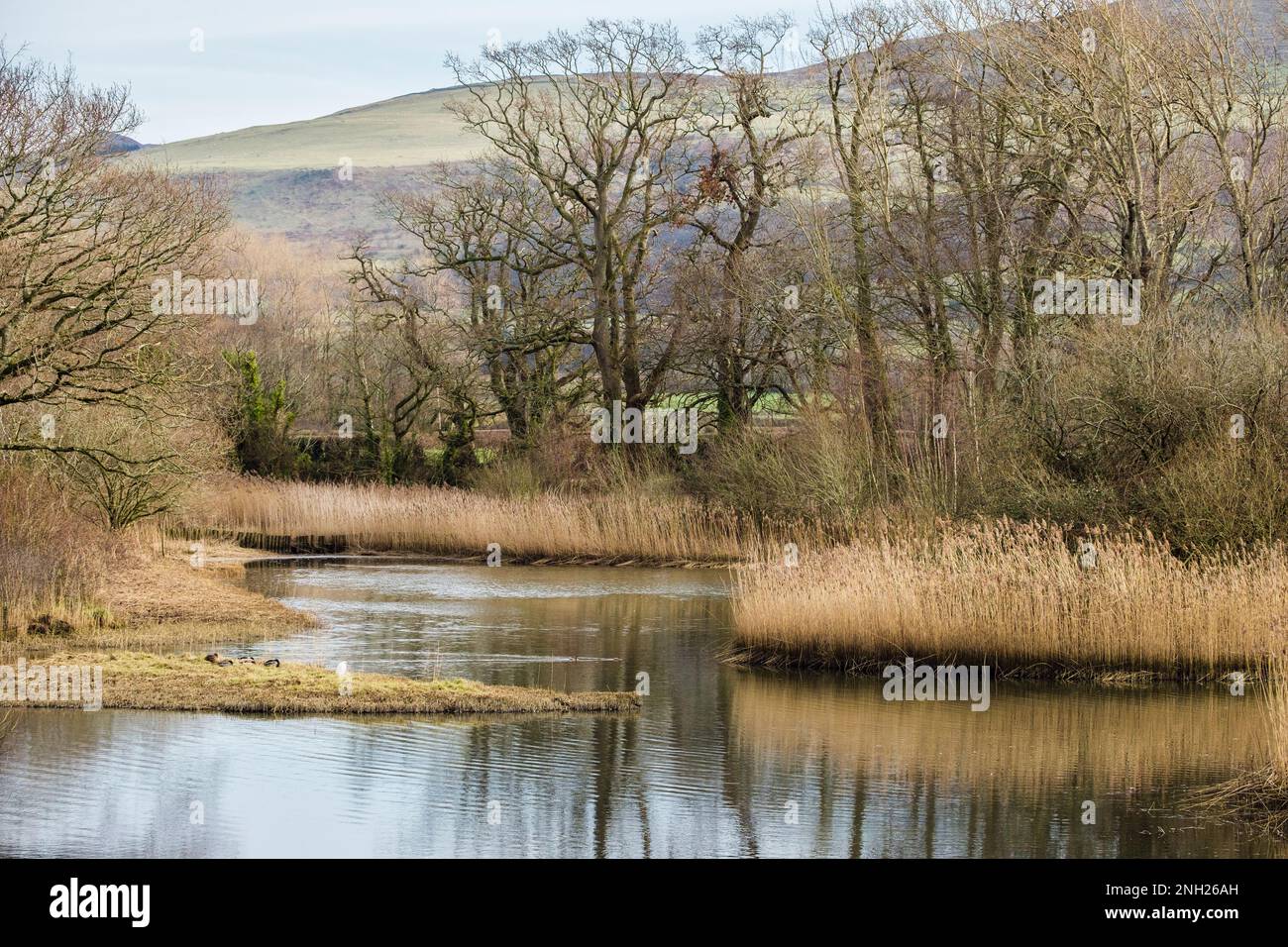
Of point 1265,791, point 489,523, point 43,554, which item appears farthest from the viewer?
point 489,523

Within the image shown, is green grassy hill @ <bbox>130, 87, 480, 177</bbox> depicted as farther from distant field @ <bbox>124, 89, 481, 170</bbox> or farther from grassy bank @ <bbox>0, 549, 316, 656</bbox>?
grassy bank @ <bbox>0, 549, 316, 656</bbox>

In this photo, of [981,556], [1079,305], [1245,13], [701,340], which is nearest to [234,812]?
[981,556]

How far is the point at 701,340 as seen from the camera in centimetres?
3784

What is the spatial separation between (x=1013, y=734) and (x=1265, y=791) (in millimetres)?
3167

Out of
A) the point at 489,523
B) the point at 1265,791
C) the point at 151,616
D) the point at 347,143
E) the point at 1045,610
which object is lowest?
the point at 1265,791

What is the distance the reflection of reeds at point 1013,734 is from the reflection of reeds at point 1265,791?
0.84 metres

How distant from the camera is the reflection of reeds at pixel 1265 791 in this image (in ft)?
35.7

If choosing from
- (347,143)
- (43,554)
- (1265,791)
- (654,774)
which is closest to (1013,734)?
(1265,791)

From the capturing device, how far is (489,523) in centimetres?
3256

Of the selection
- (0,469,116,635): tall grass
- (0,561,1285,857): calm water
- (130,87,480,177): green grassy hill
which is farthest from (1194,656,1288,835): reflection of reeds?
(130,87,480,177): green grassy hill

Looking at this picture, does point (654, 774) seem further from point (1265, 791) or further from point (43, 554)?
point (43, 554)

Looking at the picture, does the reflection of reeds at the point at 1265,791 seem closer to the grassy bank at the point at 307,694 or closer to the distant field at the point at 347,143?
the grassy bank at the point at 307,694

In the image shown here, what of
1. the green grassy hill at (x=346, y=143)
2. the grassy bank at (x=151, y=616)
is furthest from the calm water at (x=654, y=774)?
the green grassy hill at (x=346, y=143)
